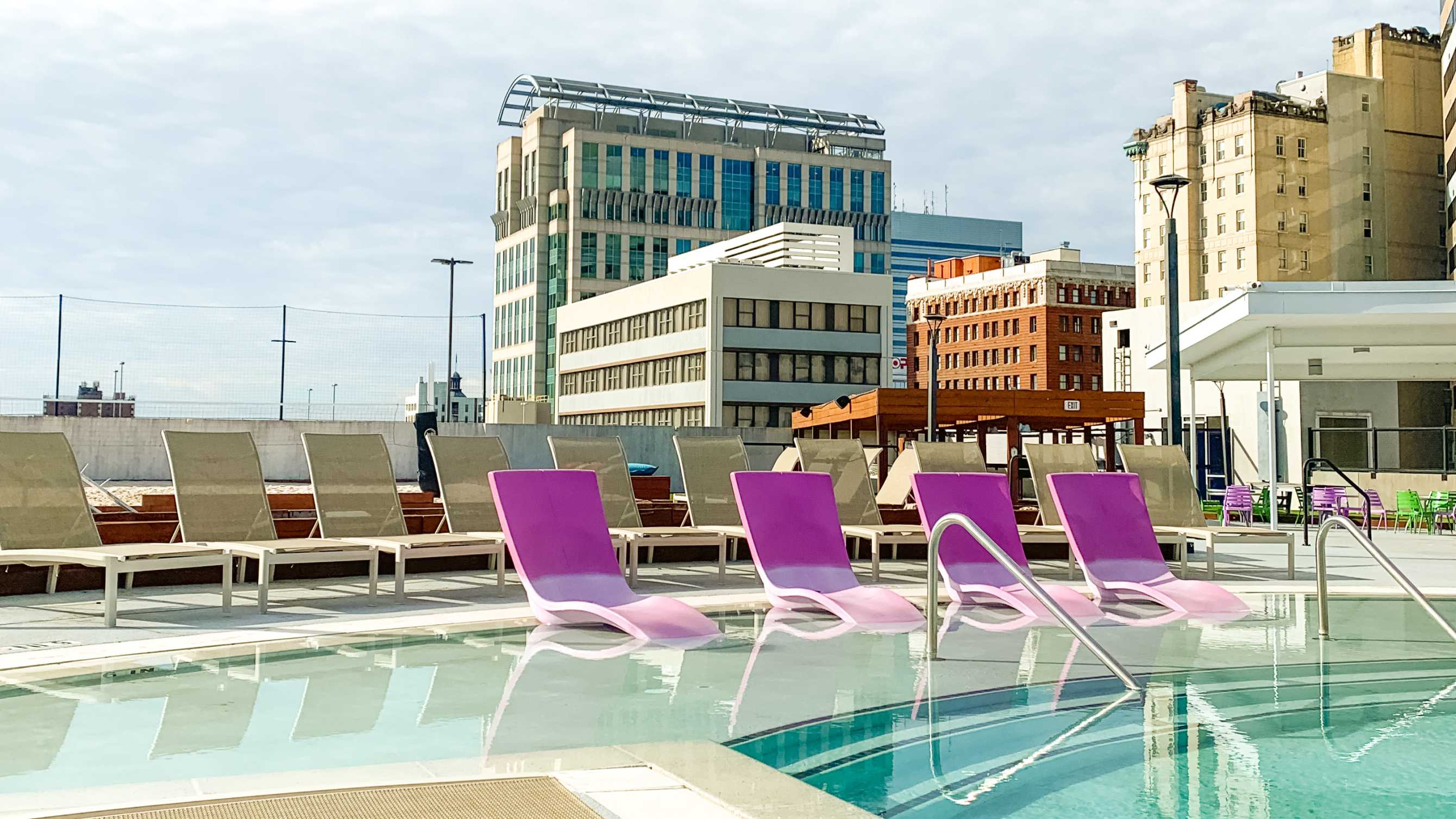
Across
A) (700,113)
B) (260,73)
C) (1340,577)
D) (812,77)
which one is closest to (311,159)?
(260,73)

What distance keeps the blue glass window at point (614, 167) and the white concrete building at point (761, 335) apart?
17.4 m

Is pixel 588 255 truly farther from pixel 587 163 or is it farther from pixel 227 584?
pixel 227 584

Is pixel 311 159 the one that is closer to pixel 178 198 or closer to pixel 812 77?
pixel 178 198

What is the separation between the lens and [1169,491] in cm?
1275

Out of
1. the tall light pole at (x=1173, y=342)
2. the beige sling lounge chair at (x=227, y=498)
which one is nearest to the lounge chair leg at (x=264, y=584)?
the beige sling lounge chair at (x=227, y=498)

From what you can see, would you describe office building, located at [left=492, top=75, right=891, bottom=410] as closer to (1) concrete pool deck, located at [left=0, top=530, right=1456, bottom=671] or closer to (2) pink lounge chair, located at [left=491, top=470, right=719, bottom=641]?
(1) concrete pool deck, located at [left=0, top=530, right=1456, bottom=671]

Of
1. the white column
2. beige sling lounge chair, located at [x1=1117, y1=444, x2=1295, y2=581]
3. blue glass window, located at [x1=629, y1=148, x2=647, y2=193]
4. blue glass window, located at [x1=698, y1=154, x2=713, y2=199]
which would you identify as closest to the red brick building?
blue glass window, located at [x1=698, y1=154, x2=713, y2=199]

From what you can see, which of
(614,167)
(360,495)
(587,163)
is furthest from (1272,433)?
(614,167)

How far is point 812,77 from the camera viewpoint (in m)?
19.6

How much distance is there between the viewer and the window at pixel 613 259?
86625mm

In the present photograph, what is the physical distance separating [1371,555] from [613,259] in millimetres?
80692

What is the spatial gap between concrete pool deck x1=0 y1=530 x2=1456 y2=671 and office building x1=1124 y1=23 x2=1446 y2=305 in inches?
3119

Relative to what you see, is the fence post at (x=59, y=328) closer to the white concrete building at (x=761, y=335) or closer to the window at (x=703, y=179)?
the white concrete building at (x=761, y=335)

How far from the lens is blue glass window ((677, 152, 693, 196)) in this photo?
88.1m
